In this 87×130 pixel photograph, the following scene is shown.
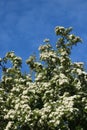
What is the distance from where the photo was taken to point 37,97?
2766cm

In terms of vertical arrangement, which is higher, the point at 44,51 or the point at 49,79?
the point at 44,51

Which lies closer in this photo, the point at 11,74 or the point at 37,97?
the point at 37,97

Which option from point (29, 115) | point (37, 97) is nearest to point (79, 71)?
point (37, 97)

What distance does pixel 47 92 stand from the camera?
2717 cm

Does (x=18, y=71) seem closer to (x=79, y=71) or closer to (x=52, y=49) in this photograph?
(x=52, y=49)

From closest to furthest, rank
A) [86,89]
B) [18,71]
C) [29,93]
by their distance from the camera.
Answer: [29,93] < [86,89] < [18,71]

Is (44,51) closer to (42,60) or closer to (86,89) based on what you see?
(42,60)

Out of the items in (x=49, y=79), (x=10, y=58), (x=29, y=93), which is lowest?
(x=29, y=93)

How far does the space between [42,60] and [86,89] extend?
4052 millimetres

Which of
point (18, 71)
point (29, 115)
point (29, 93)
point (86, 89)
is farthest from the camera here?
point (18, 71)

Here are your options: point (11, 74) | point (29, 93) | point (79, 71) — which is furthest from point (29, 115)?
point (11, 74)

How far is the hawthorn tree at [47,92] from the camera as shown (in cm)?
2477

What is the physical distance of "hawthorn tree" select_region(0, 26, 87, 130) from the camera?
24766mm

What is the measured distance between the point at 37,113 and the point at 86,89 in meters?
5.37
